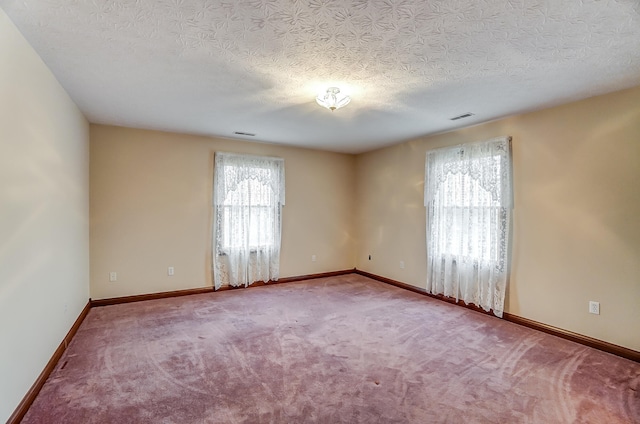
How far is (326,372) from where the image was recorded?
2391 mm

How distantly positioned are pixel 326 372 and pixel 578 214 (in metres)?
2.79

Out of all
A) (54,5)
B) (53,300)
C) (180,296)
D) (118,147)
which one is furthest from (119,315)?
(54,5)

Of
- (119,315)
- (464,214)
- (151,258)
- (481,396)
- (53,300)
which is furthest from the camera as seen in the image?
(151,258)

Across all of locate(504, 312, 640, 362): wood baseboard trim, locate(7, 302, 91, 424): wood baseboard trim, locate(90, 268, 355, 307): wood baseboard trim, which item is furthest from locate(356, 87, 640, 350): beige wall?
locate(7, 302, 91, 424): wood baseboard trim

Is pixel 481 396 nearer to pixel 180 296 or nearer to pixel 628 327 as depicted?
pixel 628 327

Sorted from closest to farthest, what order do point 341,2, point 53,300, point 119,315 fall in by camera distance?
1. point 341,2
2. point 53,300
3. point 119,315

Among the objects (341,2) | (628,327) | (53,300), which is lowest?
(628,327)

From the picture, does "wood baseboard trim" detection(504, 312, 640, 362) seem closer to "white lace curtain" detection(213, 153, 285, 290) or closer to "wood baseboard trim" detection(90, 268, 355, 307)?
"wood baseboard trim" detection(90, 268, 355, 307)

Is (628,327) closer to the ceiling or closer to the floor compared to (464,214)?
closer to the floor

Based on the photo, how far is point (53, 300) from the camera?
8.23ft

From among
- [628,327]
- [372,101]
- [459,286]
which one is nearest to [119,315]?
[372,101]

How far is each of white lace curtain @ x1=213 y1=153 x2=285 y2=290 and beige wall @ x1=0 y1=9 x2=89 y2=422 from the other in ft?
5.99

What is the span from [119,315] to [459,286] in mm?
4161

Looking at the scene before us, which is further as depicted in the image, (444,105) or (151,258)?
(151,258)
